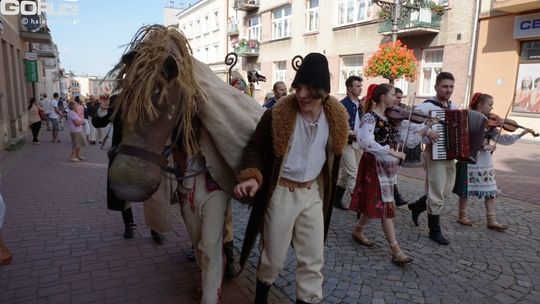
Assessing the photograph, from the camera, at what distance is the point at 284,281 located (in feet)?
11.1

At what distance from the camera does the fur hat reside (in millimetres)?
2250

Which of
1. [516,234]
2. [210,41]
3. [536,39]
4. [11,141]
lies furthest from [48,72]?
[516,234]

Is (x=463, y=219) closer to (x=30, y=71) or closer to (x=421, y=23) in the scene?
(x=421, y=23)

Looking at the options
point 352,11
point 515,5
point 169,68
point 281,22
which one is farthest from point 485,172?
point 281,22

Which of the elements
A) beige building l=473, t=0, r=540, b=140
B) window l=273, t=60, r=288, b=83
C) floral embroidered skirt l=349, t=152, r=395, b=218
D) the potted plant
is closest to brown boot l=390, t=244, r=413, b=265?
floral embroidered skirt l=349, t=152, r=395, b=218

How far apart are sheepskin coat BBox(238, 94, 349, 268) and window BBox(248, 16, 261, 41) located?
28.5 m

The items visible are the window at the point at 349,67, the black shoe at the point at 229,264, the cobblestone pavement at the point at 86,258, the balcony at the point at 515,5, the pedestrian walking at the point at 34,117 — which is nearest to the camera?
the cobblestone pavement at the point at 86,258

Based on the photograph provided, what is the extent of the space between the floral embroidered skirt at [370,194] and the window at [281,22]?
22.7 m

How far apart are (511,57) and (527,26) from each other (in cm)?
111

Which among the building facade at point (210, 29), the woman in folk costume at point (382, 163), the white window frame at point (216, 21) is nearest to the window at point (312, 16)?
the building facade at point (210, 29)

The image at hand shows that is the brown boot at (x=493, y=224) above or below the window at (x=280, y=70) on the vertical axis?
below

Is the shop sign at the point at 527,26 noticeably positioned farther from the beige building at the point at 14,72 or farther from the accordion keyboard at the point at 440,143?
the beige building at the point at 14,72

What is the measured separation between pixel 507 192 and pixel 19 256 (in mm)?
7389

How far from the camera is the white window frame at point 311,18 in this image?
22703mm
